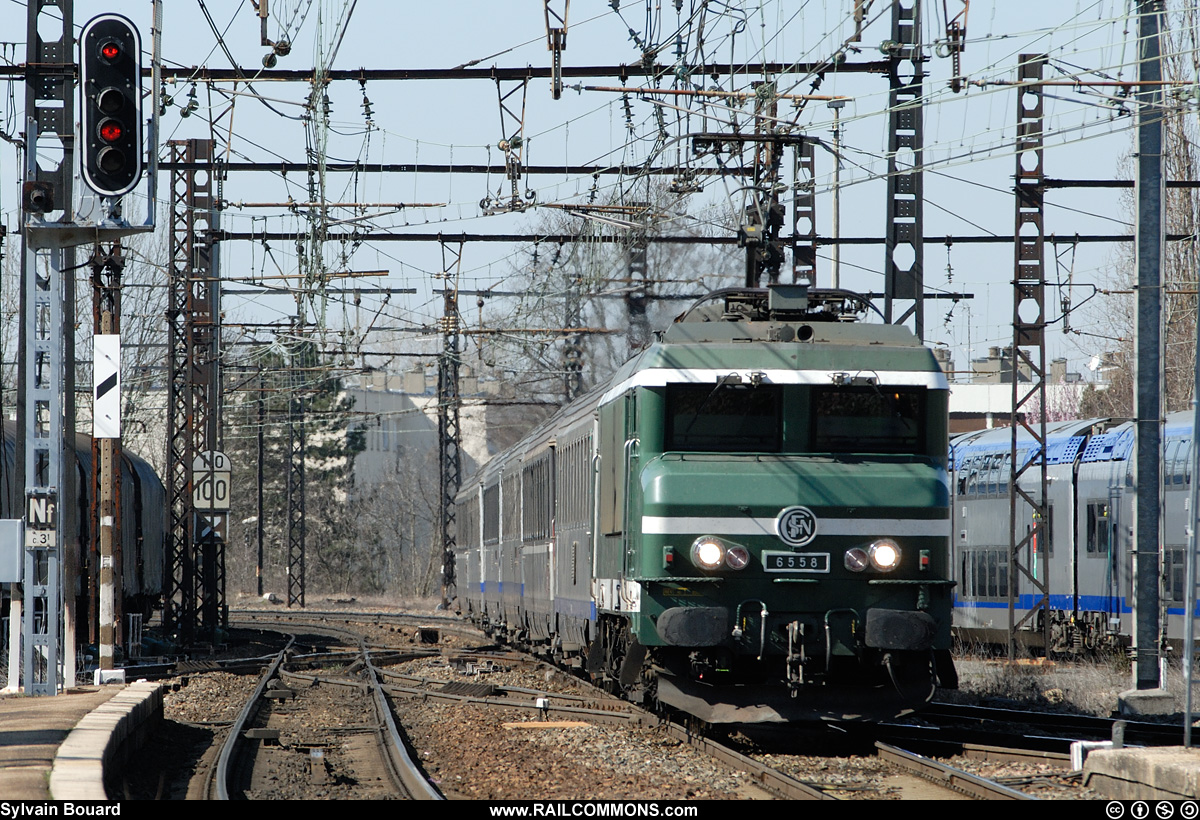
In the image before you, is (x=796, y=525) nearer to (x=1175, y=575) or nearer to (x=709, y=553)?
(x=709, y=553)

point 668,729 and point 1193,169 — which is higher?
point 1193,169

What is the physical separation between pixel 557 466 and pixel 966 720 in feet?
19.0

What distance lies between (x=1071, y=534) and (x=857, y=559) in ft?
44.2

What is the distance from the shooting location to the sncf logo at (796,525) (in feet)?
36.5

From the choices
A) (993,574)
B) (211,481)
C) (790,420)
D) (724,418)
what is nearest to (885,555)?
(790,420)

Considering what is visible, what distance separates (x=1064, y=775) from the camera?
33.4 ft

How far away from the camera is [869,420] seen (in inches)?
462

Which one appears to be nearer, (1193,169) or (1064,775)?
(1064,775)

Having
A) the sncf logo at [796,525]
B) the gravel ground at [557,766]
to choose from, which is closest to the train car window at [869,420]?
the sncf logo at [796,525]

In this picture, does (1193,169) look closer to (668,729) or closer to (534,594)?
(534,594)

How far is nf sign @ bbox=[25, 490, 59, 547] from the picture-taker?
546 inches

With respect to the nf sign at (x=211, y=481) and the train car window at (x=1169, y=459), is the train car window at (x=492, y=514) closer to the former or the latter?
the nf sign at (x=211, y=481)

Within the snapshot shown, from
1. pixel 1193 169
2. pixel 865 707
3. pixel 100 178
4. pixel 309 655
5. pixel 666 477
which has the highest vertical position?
pixel 1193 169

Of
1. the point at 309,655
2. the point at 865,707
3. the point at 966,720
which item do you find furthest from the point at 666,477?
the point at 309,655
